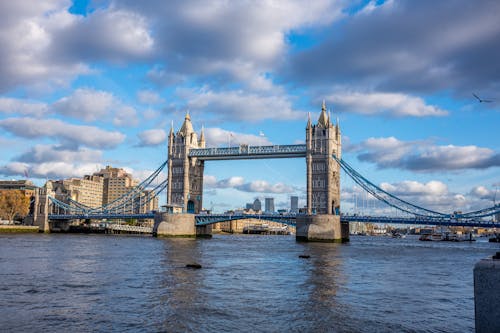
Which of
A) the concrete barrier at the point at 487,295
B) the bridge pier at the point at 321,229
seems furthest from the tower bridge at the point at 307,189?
the concrete barrier at the point at 487,295

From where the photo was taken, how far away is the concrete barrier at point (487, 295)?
10.6 m

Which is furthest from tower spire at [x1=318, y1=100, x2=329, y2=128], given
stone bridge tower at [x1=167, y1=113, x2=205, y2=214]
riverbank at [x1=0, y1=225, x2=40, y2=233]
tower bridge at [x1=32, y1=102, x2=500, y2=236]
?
riverbank at [x1=0, y1=225, x2=40, y2=233]

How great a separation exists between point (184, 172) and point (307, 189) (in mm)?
29953

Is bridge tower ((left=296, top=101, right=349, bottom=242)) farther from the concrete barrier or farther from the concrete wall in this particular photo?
the concrete barrier

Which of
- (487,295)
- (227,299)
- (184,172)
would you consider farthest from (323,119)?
(487,295)

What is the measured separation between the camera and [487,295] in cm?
1077

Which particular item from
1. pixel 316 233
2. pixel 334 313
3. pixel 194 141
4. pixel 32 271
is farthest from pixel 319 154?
pixel 334 313

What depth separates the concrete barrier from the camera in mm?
10648

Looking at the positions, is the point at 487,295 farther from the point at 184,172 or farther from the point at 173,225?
the point at 184,172

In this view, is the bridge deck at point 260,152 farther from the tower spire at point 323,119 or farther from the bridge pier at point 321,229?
the bridge pier at point 321,229

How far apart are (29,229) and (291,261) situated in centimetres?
9701

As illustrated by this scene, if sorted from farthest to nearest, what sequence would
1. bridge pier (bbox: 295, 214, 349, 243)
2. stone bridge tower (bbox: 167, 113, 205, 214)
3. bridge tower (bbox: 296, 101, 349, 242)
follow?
stone bridge tower (bbox: 167, 113, 205, 214)
bridge tower (bbox: 296, 101, 349, 242)
bridge pier (bbox: 295, 214, 349, 243)

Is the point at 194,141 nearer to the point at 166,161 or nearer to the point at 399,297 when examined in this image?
the point at 166,161

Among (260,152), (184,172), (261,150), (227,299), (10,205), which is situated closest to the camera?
(227,299)
